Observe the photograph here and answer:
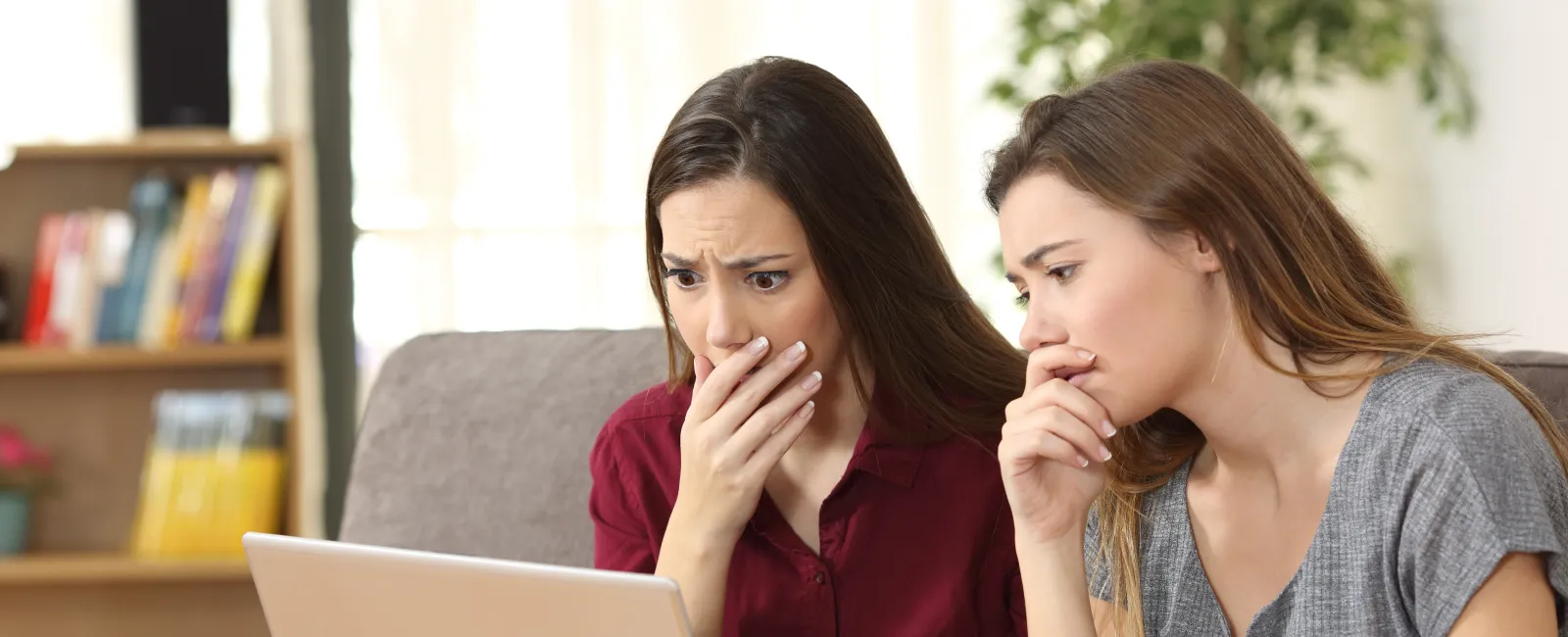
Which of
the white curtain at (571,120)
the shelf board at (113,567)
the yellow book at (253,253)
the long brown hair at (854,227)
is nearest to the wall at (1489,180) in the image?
the white curtain at (571,120)

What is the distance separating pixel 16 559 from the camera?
9.37 feet

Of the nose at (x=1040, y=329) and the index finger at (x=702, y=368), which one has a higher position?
the nose at (x=1040, y=329)

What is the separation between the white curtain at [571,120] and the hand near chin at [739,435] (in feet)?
6.27

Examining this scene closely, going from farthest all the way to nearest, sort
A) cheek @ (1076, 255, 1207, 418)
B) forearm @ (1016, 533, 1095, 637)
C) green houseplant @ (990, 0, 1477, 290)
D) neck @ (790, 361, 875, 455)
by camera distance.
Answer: green houseplant @ (990, 0, 1477, 290)
neck @ (790, 361, 875, 455)
forearm @ (1016, 533, 1095, 637)
cheek @ (1076, 255, 1207, 418)

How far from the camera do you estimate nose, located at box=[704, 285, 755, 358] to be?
52.6 inches

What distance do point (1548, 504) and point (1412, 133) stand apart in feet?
7.16

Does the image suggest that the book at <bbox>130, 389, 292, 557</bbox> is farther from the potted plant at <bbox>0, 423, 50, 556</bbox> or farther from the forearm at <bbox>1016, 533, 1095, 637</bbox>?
the forearm at <bbox>1016, 533, 1095, 637</bbox>

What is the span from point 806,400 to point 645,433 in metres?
0.23

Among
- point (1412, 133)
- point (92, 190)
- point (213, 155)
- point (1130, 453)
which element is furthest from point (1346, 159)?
point (92, 190)

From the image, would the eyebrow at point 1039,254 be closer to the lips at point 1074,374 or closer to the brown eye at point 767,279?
the lips at point 1074,374

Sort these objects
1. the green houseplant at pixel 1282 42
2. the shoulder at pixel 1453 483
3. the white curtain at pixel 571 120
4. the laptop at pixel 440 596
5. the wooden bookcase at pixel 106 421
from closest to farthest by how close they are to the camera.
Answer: the laptop at pixel 440 596 → the shoulder at pixel 1453 483 → the green houseplant at pixel 1282 42 → the wooden bookcase at pixel 106 421 → the white curtain at pixel 571 120

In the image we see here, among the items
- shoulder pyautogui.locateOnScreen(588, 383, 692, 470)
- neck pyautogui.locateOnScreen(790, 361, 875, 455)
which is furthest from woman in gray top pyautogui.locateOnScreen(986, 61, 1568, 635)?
shoulder pyautogui.locateOnScreen(588, 383, 692, 470)

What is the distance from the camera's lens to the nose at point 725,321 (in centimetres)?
134

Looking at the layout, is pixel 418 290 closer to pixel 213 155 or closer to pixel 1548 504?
pixel 213 155
